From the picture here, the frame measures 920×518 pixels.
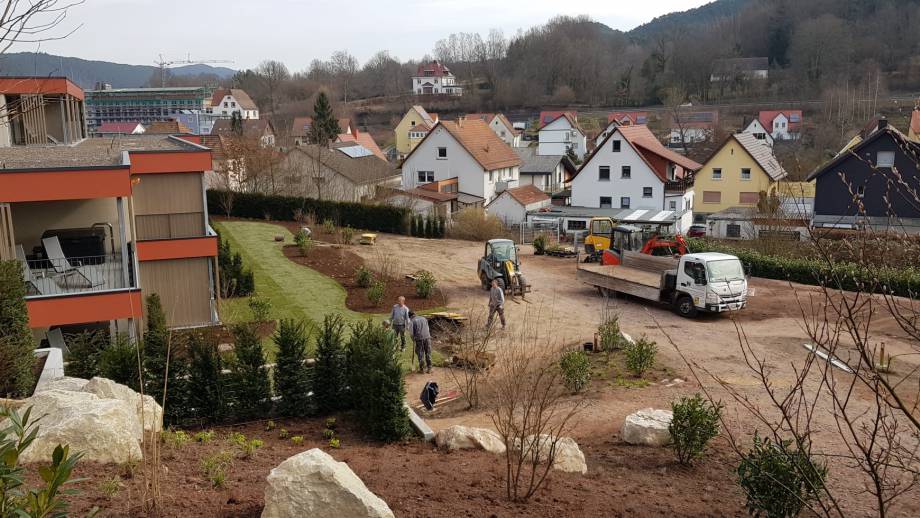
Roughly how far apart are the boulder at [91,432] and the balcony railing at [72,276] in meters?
8.83

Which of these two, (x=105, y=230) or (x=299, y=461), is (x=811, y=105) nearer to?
(x=105, y=230)

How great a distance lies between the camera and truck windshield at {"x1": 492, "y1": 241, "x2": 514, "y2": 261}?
82.7 feet

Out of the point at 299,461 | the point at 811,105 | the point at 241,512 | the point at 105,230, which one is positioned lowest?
the point at 241,512

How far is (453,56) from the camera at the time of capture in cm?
17212

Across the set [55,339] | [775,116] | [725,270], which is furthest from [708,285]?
[775,116]

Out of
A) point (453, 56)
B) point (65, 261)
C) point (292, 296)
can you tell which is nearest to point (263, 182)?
point (292, 296)

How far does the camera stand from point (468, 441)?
1018 centimetres

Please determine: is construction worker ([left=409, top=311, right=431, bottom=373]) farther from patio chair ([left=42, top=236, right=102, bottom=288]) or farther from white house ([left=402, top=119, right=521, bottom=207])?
white house ([left=402, top=119, right=521, bottom=207])

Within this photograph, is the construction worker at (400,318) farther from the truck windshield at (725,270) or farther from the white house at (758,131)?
the white house at (758,131)

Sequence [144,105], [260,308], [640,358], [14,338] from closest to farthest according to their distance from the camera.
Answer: [14,338], [640,358], [260,308], [144,105]

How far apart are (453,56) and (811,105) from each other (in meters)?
89.2

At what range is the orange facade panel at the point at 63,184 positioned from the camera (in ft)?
51.2

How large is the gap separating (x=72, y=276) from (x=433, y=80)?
136 metres

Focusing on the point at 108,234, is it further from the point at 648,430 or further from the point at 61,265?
the point at 648,430
